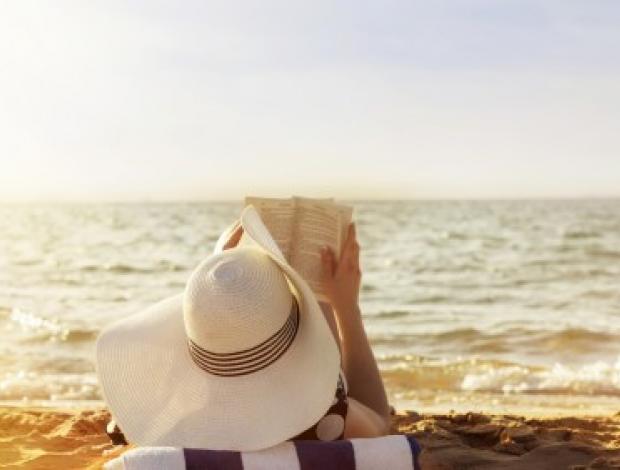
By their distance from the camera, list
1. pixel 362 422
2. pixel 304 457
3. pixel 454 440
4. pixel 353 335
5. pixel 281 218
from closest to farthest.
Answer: pixel 304 457
pixel 362 422
pixel 353 335
pixel 281 218
pixel 454 440

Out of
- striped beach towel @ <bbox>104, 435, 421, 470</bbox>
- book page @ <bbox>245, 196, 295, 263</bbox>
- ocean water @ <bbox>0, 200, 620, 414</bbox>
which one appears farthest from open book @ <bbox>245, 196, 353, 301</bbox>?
ocean water @ <bbox>0, 200, 620, 414</bbox>

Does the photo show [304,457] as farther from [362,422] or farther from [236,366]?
[362,422]

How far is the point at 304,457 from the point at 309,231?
3.37ft

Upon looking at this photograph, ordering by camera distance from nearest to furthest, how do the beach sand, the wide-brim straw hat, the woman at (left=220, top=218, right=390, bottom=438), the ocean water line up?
the wide-brim straw hat → the woman at (left=220, top=218, right=390, bottom=438) → the beach sand → the ocean water

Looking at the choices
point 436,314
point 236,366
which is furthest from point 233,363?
point 436,314

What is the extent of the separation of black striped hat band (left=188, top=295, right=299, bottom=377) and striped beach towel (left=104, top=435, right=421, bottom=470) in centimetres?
23

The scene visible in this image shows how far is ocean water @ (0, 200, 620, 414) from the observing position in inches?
252

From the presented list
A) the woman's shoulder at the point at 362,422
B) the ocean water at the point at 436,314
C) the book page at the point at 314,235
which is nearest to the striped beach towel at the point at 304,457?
the woman's shoulder at the point at 362,422

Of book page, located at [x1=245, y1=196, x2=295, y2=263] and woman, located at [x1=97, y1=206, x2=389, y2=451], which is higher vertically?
book page, located at [x1=245, y1=196, x2=295, y2=263]

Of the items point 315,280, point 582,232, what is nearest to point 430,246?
point 582,232

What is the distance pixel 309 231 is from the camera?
314cm

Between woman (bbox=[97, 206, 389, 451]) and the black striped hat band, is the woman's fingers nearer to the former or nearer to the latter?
woman (bbox=[97, 206, 389, 451])

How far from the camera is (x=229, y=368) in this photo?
8.00ft

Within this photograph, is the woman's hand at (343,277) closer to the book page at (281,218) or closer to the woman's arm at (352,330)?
the woman's arm at (352,330)
